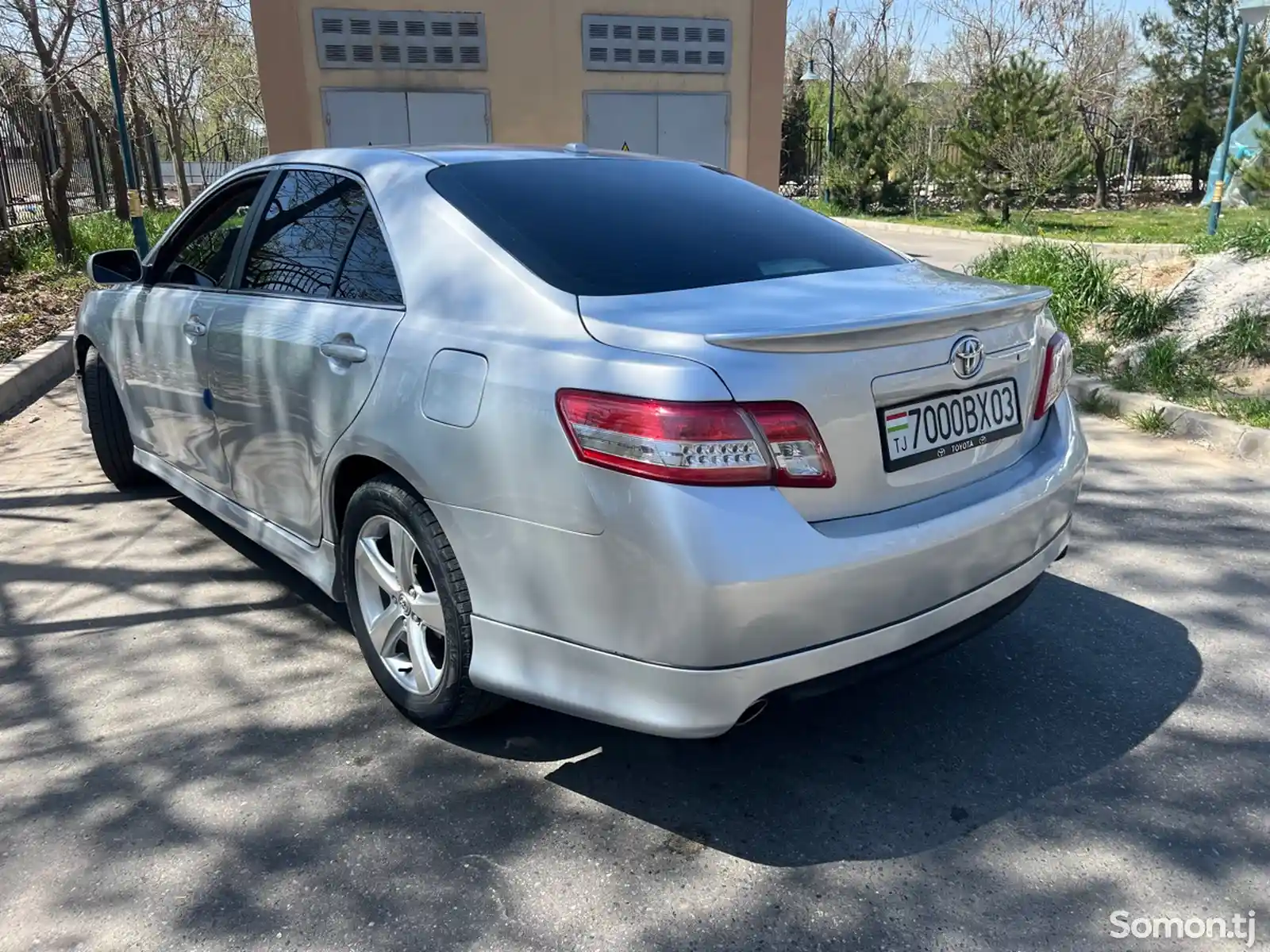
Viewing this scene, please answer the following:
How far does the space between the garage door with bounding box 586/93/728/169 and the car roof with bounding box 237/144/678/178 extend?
10.7 meters

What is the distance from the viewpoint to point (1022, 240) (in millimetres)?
14023

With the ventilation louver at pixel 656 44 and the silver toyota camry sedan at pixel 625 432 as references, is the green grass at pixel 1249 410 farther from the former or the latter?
the ventilation louver at pixel 656 44

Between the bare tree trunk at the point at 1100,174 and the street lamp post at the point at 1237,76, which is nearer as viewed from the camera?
the street lamp post at the point at 1237,76

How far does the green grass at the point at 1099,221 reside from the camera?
16094mm

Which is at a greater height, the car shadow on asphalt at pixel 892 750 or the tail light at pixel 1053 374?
the tail light at pixel 1053 374

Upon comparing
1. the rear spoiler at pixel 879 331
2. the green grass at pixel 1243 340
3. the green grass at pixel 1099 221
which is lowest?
the green grass at pixel 1099 221

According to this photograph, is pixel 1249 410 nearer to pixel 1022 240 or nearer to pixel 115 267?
pixel 115 267

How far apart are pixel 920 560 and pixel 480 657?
1.06 m

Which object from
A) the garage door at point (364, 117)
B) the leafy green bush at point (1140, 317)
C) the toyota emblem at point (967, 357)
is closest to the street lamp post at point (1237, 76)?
the leafy green bush at point (1140, 317)

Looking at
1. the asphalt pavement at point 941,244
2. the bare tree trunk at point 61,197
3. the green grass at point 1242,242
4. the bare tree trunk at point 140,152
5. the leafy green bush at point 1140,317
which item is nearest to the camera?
the leafy green bush at point 1140,317

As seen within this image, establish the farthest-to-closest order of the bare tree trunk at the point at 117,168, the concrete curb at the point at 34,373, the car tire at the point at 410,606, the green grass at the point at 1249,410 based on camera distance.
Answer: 1. the bare tree trunk at the point at 117,168
2. the concrete curb at the point at 34,373
3. the green grass at the point at 1249,410
4. the car tire at the point at 410,606

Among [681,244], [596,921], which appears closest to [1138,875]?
[596,921]

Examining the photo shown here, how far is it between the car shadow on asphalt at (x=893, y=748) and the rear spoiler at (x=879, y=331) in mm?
767

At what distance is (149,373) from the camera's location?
13.4 feet
